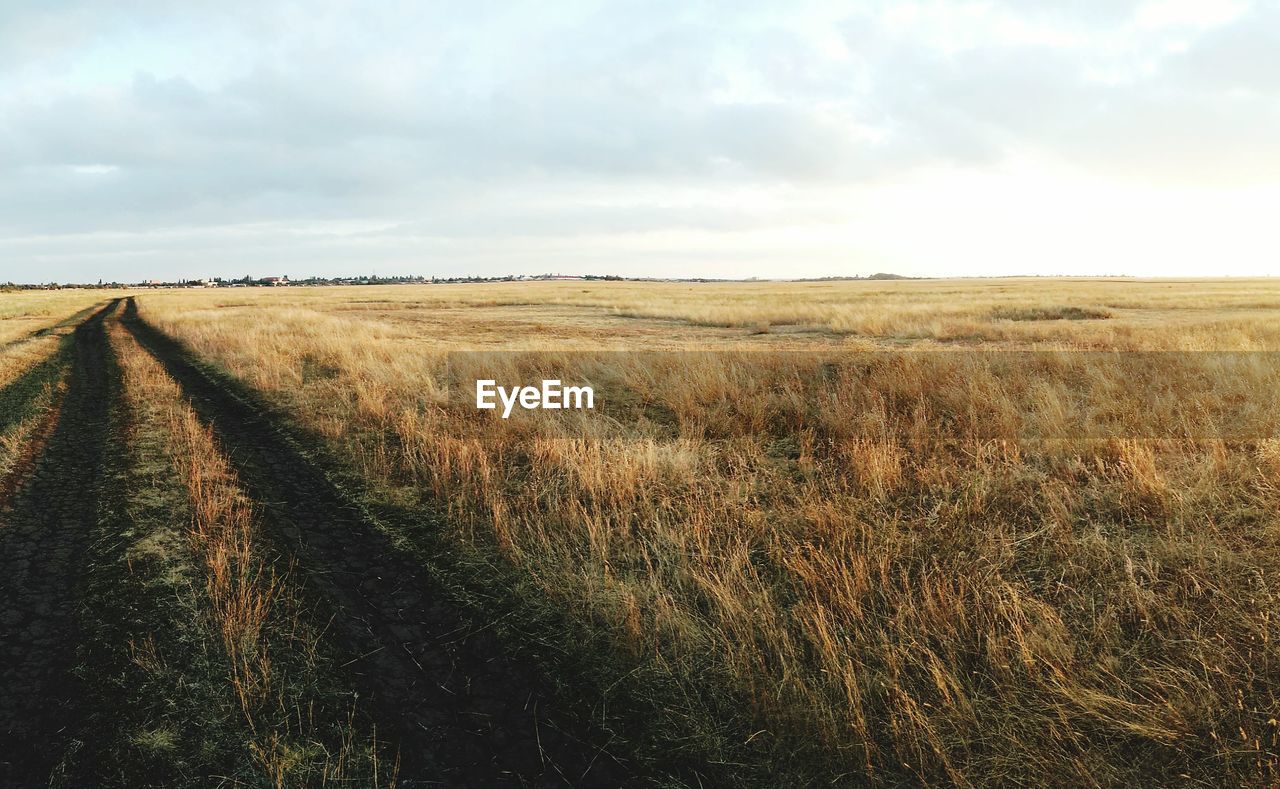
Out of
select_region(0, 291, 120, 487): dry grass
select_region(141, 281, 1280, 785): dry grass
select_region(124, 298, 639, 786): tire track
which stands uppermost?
select_region(0, 291, 120, 487): dry grass

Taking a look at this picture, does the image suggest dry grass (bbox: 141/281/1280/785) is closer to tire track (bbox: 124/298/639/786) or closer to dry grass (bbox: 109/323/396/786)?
tire track (bbox: 124/298/639/786)

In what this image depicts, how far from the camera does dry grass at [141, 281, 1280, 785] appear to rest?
286 cm

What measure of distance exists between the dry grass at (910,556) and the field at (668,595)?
28 millimetres

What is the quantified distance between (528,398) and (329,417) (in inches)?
128

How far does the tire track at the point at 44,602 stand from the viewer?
9.62ft

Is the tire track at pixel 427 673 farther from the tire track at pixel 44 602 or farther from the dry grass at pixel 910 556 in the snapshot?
the tire track at pixel 44 602

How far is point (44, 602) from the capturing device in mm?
4129

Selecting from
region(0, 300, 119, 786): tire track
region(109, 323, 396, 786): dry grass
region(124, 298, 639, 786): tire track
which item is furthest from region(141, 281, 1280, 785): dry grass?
region(0, 300, 119, 786): tire track

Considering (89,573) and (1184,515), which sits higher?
(1184,515)

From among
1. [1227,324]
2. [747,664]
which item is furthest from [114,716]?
[1227,324]

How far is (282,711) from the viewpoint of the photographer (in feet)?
10.4

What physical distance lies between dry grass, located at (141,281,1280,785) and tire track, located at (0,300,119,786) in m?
2.51

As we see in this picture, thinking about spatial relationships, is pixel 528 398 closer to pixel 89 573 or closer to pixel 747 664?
pixel 89 573

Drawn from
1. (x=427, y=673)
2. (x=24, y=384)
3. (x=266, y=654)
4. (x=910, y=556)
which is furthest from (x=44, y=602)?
(x=24, y=384)
